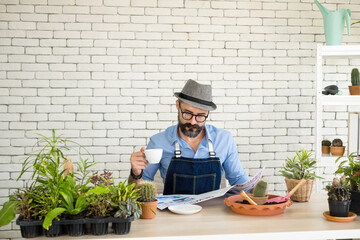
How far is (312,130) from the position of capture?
12.9 feet

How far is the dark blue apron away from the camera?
2.65 meters

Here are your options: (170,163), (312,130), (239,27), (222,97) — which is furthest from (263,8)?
(170,163)

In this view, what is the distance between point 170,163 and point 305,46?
216cm

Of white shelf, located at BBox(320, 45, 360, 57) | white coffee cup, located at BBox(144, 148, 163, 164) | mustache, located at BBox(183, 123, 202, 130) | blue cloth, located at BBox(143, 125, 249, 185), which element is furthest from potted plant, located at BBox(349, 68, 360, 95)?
white coffee cup, located at BBox(144, 148, 163, 164)

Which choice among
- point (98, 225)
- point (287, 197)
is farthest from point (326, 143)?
point (98, 225)

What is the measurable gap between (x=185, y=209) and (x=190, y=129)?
810mm

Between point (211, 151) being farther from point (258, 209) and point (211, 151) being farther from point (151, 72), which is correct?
point (151, 72)

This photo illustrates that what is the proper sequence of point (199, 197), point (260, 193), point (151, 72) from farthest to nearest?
point (151, 72) < point (199, 197) < point (260, 193)

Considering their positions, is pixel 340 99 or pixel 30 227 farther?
pixel 340 99

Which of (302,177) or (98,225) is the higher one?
(302,177)

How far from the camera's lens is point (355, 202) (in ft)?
6.52

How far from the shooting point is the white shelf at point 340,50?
11.6ft

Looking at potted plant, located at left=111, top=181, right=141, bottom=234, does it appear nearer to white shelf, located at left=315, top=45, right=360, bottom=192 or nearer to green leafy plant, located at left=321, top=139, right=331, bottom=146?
white shelf, located at left=315, top=45, right=360, bottom=192

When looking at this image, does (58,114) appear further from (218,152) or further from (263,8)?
(263,8)
